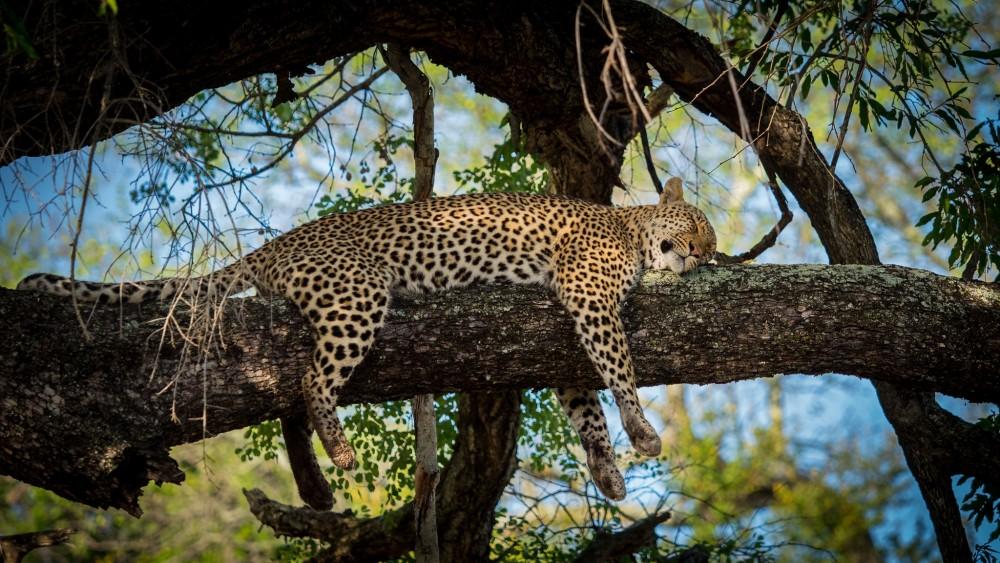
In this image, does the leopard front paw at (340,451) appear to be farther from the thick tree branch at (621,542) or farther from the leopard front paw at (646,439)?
the thick tree branch at (621,542)

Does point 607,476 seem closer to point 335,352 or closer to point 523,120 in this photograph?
point 335,352

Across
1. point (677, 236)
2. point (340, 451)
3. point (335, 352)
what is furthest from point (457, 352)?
point (677, 236)

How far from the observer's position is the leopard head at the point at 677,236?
25.5 ft

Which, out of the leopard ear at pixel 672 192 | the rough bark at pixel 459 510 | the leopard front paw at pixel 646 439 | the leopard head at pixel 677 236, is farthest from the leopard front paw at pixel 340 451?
the leopard ear at pixel 672 192

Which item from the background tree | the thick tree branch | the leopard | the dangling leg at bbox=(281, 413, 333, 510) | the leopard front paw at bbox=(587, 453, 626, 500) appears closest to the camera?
the background tree

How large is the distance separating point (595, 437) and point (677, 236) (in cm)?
156

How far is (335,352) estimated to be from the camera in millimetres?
6477

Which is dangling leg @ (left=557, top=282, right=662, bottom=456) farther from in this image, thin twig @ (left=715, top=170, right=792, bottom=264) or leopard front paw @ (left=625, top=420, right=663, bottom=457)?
thin twig @ (left=715, top=170, right=792, bottom=264)

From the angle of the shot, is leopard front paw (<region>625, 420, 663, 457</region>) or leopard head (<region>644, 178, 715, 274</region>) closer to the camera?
leopard front paw (<region>625, 420, 663, 457</region>)

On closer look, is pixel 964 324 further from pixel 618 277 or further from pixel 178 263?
pixel 178 263

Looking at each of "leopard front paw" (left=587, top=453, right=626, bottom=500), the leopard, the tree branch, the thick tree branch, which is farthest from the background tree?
the tree branch

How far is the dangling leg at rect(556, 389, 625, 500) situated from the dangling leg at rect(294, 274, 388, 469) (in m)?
1.83

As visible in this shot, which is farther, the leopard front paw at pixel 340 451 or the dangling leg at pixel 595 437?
the dangling leg at pixel 595 437

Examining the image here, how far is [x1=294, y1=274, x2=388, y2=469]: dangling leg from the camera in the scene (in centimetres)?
646
